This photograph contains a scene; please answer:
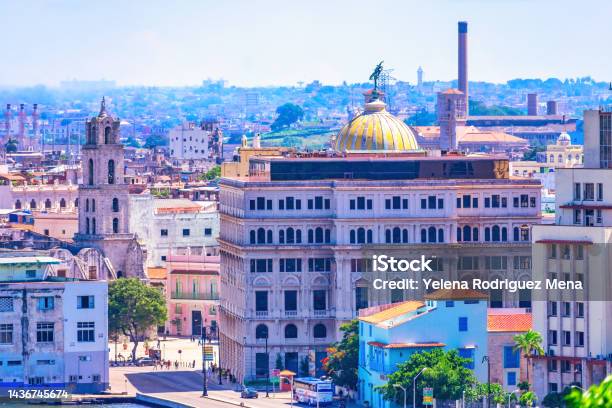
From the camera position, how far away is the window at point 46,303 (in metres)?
119

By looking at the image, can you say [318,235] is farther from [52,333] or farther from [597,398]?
[597,398]

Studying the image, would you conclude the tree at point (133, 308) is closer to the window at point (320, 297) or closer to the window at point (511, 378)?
the window at point (320, 297)

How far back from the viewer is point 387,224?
4791 inches

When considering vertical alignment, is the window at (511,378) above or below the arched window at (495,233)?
below

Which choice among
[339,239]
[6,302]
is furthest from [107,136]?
[6,302]

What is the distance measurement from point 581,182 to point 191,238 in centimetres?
7291

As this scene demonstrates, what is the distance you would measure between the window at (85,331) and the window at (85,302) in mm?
774

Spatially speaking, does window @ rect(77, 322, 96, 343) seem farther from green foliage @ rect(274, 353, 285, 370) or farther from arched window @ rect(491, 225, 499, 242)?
arched window @ rect(491, 225, 499, 242)

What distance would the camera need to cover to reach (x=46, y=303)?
120 meters

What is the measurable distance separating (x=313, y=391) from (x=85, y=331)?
1502cm

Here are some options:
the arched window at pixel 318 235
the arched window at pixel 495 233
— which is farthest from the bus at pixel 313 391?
the arched window at pixel 495 233

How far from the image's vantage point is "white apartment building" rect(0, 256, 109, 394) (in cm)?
11931

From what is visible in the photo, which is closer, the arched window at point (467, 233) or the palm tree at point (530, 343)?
the palm tree at point (530, 343)

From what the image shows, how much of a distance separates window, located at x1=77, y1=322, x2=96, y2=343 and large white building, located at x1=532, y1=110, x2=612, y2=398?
32067 mm
